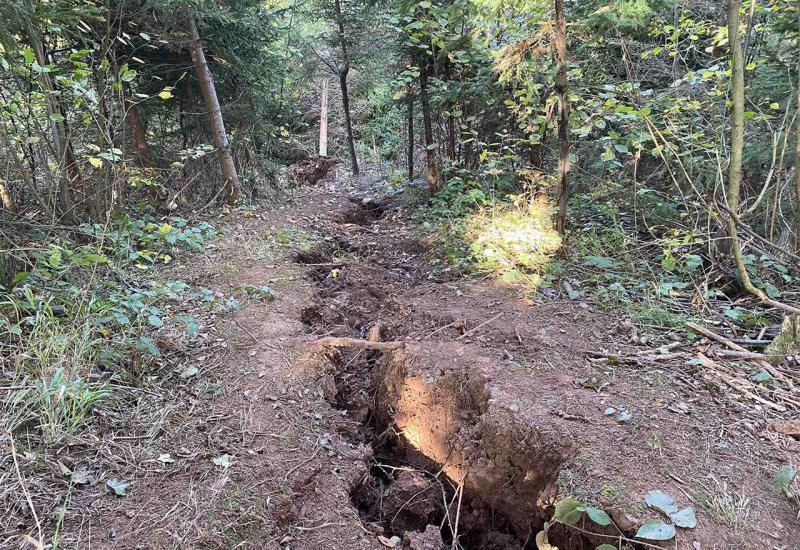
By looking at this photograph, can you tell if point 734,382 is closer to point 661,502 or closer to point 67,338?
point 661,502

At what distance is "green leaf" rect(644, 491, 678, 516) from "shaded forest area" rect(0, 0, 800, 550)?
0.09m

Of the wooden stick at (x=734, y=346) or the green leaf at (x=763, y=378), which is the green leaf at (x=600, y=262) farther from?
the green leaf at (x=763, y=378)

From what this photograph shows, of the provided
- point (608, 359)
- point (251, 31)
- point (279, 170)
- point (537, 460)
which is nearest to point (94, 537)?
point (537, 460)

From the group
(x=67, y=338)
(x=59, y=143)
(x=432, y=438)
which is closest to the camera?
(x=67, y=338)

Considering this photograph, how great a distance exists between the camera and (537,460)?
2.89m

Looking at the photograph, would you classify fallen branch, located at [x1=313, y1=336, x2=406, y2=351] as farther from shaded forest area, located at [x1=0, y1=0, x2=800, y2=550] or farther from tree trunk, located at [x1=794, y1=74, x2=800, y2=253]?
tree trunk, located at [x1=794, y1=74, x2=800, y2=253]

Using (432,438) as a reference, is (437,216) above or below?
above

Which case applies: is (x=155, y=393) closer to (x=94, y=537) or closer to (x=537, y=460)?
(x=94, y=537)

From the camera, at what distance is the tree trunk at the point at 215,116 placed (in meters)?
7.29

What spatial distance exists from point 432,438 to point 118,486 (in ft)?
7.20

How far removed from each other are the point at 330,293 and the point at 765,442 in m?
4.17

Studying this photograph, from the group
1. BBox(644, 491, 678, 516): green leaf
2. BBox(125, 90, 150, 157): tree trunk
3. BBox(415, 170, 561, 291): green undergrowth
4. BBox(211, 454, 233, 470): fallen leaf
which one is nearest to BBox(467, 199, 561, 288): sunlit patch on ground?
BBox(415, 170, 561, 291): green undergrowth

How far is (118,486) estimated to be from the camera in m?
2.38

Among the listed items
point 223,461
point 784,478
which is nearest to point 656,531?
point 784,478
